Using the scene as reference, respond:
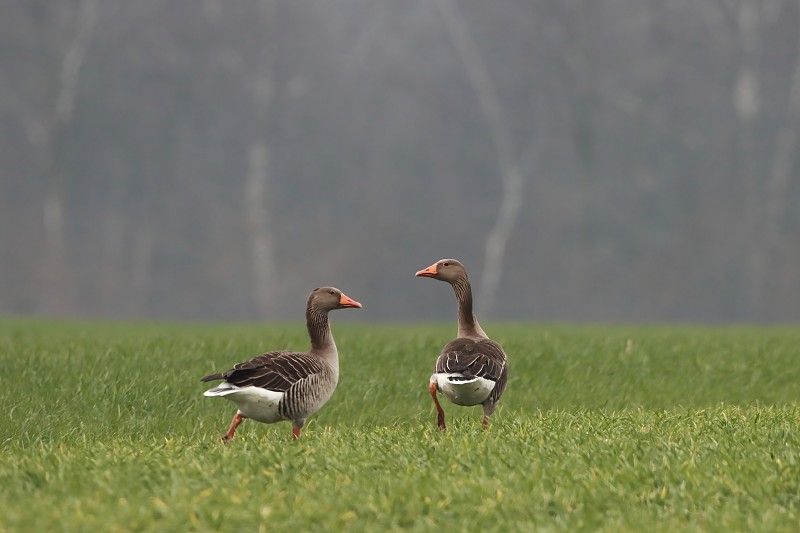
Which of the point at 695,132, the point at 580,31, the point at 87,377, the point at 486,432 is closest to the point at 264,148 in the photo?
the point at 580,31

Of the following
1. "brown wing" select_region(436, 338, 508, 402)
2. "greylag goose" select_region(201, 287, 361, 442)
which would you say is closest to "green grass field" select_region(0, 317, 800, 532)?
"greylag goose" select_region(201, 287, 361, 442)

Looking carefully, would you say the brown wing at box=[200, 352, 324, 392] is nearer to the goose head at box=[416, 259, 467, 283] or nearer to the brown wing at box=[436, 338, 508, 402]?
the brown wing at box=[436, 338, 508, 402]

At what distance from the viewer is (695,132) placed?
3869 centimetres

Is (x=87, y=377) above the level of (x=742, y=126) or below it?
below

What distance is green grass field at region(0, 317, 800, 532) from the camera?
258 inches

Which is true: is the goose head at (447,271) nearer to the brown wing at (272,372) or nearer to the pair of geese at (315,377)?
the pair of geese at (315,377)

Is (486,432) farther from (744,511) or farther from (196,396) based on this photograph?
(196,396)

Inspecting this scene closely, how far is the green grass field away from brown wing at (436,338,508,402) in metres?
0.53

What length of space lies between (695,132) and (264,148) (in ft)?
55.0

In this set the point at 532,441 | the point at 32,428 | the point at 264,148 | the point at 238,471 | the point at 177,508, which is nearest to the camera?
the point at 177,508

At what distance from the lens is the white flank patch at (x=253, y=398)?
900 centimetres

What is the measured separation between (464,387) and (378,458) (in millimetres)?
1691

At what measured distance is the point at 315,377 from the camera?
9.67m

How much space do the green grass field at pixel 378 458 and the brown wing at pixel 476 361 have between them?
528 mm
